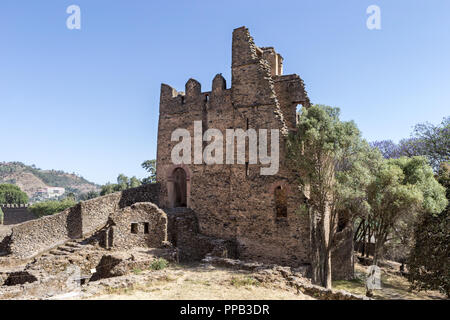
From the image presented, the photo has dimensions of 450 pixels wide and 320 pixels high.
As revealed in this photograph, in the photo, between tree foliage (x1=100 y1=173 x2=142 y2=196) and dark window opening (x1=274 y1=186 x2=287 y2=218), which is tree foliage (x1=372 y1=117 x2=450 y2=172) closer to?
dark window opening (x1=274 y1=186 x2=287 y2=218)

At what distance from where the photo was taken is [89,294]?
28.9ft

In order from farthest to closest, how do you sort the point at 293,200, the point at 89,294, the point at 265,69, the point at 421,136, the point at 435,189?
the point at 421,136, the point at 265,69, the point at 293,200, the point at 435,189, the point at 89,294

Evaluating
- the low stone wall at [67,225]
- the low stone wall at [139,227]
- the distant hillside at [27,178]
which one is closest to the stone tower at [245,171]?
the low stone wall at [139,227]

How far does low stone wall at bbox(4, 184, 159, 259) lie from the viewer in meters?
16.2

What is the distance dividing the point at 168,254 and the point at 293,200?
658 centimetres

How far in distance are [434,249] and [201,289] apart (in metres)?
10.8

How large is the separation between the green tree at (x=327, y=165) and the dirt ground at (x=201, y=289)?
4059 mm

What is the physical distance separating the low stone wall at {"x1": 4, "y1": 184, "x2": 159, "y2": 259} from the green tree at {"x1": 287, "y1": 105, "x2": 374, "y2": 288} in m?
10.0

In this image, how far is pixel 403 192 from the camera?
1188 centimetres

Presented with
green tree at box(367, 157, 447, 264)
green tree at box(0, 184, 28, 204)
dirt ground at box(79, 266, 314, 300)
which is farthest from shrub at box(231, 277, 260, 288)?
green tree at box(0, 184, 28, 204)

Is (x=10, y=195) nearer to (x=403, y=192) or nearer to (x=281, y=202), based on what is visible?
(x=281, y=202)

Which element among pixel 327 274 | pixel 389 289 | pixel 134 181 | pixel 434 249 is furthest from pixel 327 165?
pixel 134 181
